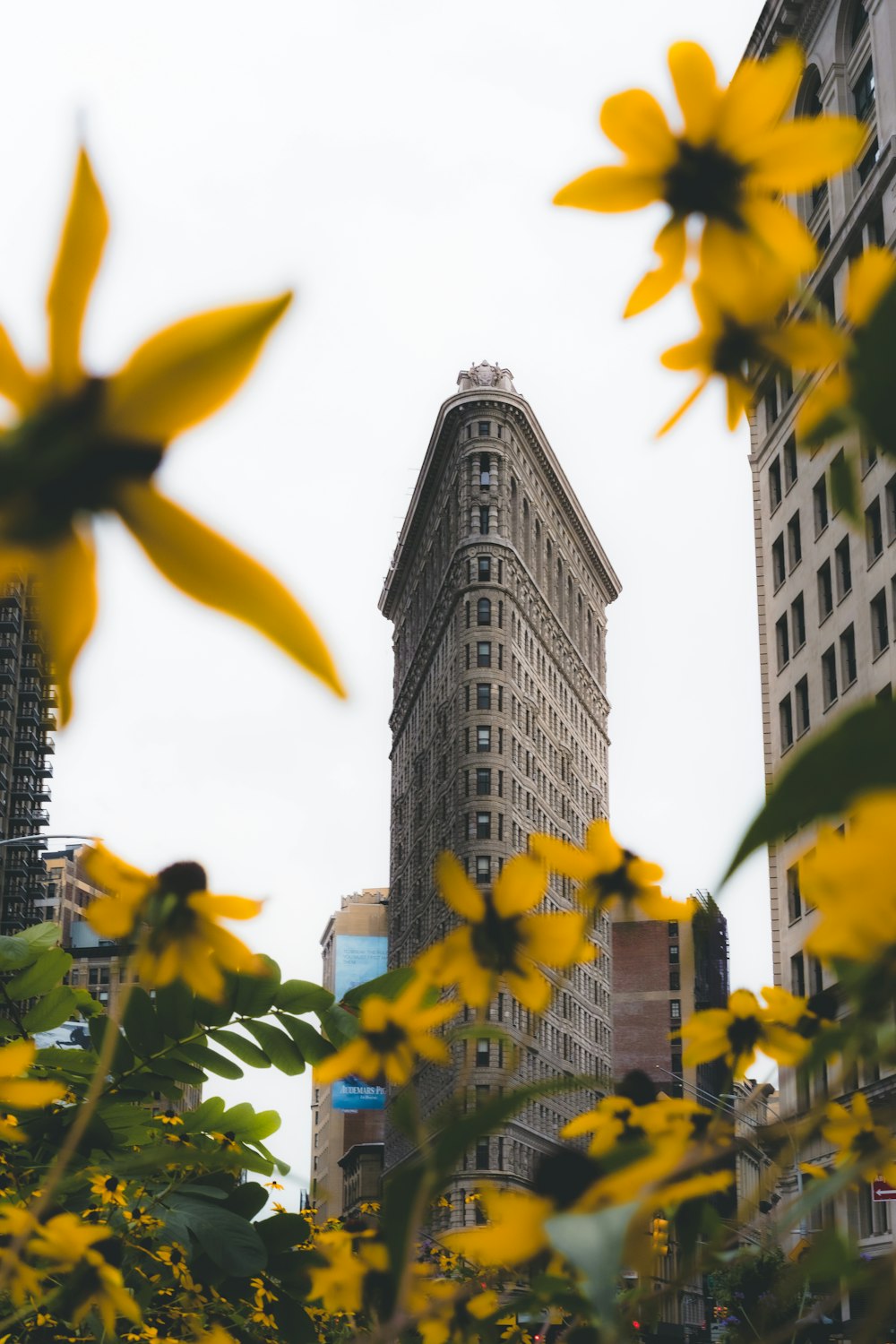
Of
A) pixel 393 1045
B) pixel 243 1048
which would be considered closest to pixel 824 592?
pixel 243 1048

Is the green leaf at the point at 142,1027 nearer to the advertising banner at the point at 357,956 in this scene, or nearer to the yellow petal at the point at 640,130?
the yellow petal at the point at 640,130

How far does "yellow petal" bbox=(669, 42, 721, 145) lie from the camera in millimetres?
700

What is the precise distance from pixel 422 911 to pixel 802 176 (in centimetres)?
7696

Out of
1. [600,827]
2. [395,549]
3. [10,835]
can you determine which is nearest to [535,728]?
[395,549]

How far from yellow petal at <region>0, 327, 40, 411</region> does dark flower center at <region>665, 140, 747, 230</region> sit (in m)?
0.40

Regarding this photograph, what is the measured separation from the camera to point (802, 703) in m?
33.0

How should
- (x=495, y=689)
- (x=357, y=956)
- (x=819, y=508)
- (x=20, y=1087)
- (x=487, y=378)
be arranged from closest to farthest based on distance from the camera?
(x=20, y=1087) → (x=819, y=508) → (x=495, y=689) → (x=487, y=378) → (x=357, y=956)

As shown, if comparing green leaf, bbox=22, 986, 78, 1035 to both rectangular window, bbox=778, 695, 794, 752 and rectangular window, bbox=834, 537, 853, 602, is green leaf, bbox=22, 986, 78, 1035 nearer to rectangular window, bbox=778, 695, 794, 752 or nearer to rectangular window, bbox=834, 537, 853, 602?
rectangular window, bbox=834, 537, 853, 602

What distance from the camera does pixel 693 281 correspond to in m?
0.71

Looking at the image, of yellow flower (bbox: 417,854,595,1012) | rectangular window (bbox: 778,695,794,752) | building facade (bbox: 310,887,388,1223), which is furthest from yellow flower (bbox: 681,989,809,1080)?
building facade (bbox: 310,887,388,1223)

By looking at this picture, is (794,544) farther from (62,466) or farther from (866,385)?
(62,466)

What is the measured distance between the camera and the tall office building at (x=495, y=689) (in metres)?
69.8

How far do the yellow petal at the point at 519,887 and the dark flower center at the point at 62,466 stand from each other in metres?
0.48

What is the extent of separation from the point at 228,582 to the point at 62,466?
0.06 metres
